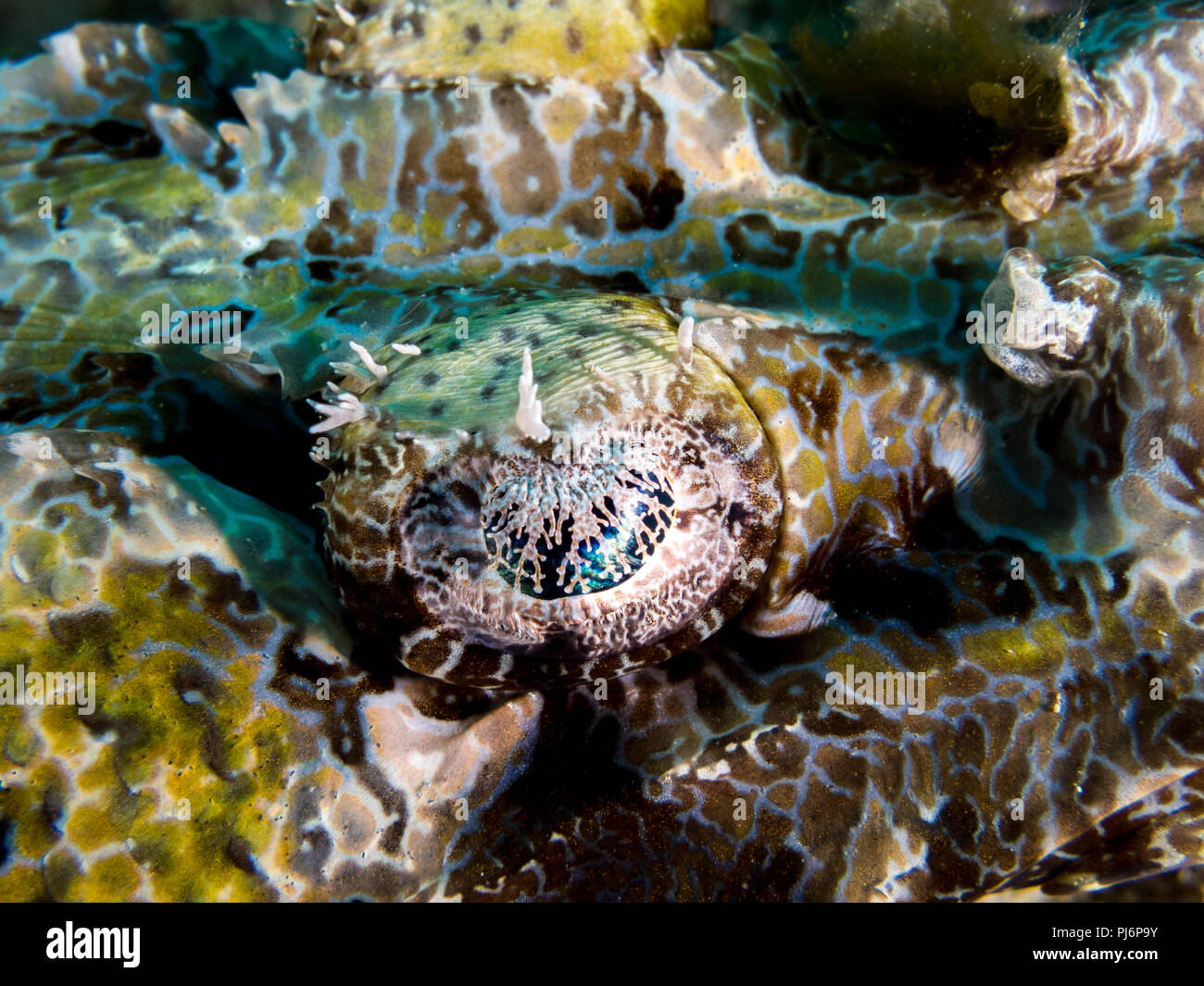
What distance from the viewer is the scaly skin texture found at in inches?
91.0

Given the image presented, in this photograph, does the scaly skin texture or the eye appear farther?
the scaly skin texture

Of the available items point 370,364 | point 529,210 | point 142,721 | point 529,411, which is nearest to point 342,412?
point 370,364

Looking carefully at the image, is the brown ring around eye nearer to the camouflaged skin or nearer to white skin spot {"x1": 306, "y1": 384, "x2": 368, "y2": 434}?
white skin spot {"x1": 306, "y1": 384, "x2": 368, "y2": 434}

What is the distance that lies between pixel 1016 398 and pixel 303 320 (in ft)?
9.48


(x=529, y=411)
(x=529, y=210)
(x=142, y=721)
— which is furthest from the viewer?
(x=529, y=210)

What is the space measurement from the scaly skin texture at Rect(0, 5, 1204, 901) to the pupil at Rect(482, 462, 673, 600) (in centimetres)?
14

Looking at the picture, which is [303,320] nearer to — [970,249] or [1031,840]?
[970,249]

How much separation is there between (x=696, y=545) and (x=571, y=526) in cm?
45

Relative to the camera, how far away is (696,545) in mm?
2369

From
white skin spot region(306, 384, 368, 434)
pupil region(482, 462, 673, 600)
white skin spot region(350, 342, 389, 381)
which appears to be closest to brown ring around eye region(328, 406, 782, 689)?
pupil region(482, 462, 673, 600)

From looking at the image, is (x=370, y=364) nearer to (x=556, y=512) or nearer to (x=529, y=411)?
(x=529, y=411)

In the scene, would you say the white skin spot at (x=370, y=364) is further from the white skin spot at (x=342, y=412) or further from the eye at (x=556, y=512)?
the white skin spot at (x=342, y=412)

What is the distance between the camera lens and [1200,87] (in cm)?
320
